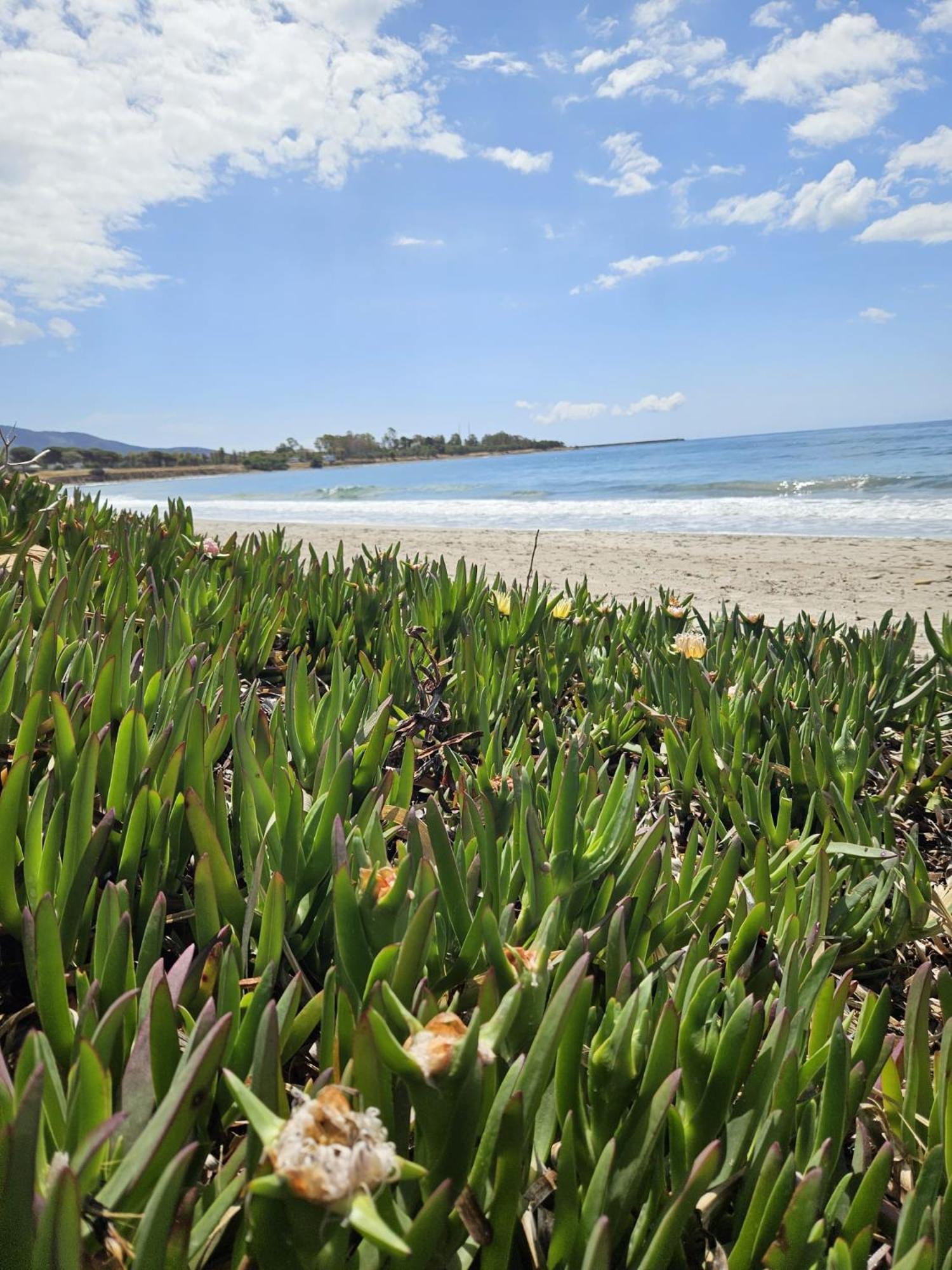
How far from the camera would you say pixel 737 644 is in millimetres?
2232

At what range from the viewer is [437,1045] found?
21.9 inches

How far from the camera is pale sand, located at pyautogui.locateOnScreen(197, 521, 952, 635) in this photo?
19.8ft

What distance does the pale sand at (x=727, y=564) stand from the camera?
6.03 metres

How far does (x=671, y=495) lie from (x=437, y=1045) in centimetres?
2268

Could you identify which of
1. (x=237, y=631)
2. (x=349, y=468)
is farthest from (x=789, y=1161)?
(x=349, y=468)

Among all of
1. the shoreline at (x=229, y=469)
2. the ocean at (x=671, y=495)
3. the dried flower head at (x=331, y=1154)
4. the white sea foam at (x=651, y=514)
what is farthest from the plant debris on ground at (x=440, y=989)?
the shoreline at (x=229, y=469)

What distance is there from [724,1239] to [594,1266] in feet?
0.76

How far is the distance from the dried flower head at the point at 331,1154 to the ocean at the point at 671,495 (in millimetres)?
4525

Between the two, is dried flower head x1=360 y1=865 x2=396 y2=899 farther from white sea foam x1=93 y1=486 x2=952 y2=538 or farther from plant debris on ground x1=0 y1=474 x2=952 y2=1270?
white sea foam x1=93 y1=486 x2=952 y2=538

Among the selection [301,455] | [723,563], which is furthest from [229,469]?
[723,563]

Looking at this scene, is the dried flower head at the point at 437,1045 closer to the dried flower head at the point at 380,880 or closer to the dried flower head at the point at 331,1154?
the dried flower head at the point at 331,1154

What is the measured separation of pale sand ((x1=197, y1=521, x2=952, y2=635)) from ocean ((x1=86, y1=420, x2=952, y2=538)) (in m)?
1.96

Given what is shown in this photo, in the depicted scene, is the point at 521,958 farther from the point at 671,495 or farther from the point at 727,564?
the point at 671,495

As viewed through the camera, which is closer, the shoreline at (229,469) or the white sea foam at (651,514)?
the white sea foam at (651,514)
